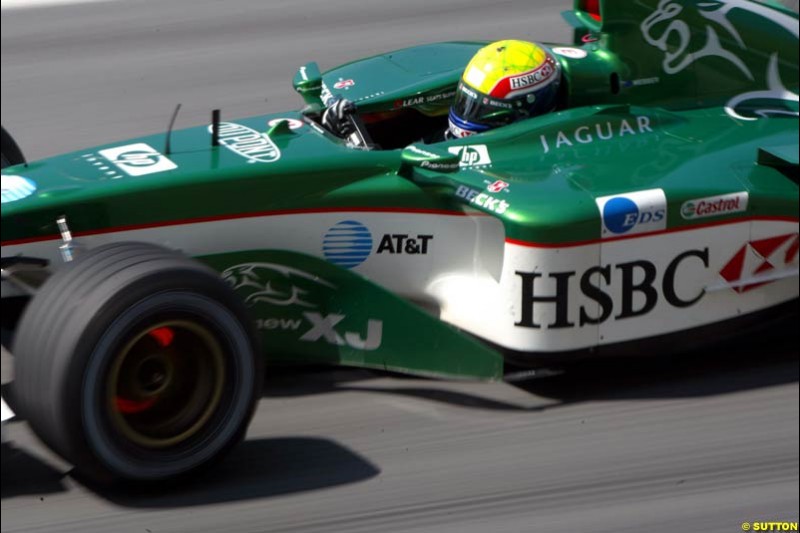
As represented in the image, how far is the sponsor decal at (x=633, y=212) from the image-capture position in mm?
4855

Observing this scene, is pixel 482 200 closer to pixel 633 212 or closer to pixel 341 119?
pixel 633 212

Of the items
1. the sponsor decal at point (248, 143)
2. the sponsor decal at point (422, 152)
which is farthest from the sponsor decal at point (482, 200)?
the sponsor decal at point (248, 143)

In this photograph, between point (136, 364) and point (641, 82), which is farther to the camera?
point (641, 82)

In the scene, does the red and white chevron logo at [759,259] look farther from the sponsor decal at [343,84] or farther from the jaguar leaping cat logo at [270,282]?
the sponsor decal at [343,84]

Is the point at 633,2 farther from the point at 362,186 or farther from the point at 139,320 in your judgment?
the point at 139,320

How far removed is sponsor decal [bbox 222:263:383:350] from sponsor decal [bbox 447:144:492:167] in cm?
73

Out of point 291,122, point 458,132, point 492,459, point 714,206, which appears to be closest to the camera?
point 492,459

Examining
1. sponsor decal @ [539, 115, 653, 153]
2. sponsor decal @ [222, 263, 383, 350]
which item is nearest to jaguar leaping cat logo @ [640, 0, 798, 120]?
sponsor decal @ [539, 115, 653, 153]

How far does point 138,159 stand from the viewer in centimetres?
484

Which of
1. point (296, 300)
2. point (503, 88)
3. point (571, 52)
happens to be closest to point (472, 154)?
point (503, 88)

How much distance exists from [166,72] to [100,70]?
1.56 feet

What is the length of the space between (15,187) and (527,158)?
1.95 metres

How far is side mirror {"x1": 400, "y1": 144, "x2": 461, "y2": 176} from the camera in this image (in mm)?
4883

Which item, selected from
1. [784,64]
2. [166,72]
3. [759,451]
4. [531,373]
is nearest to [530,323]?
[531,373]
